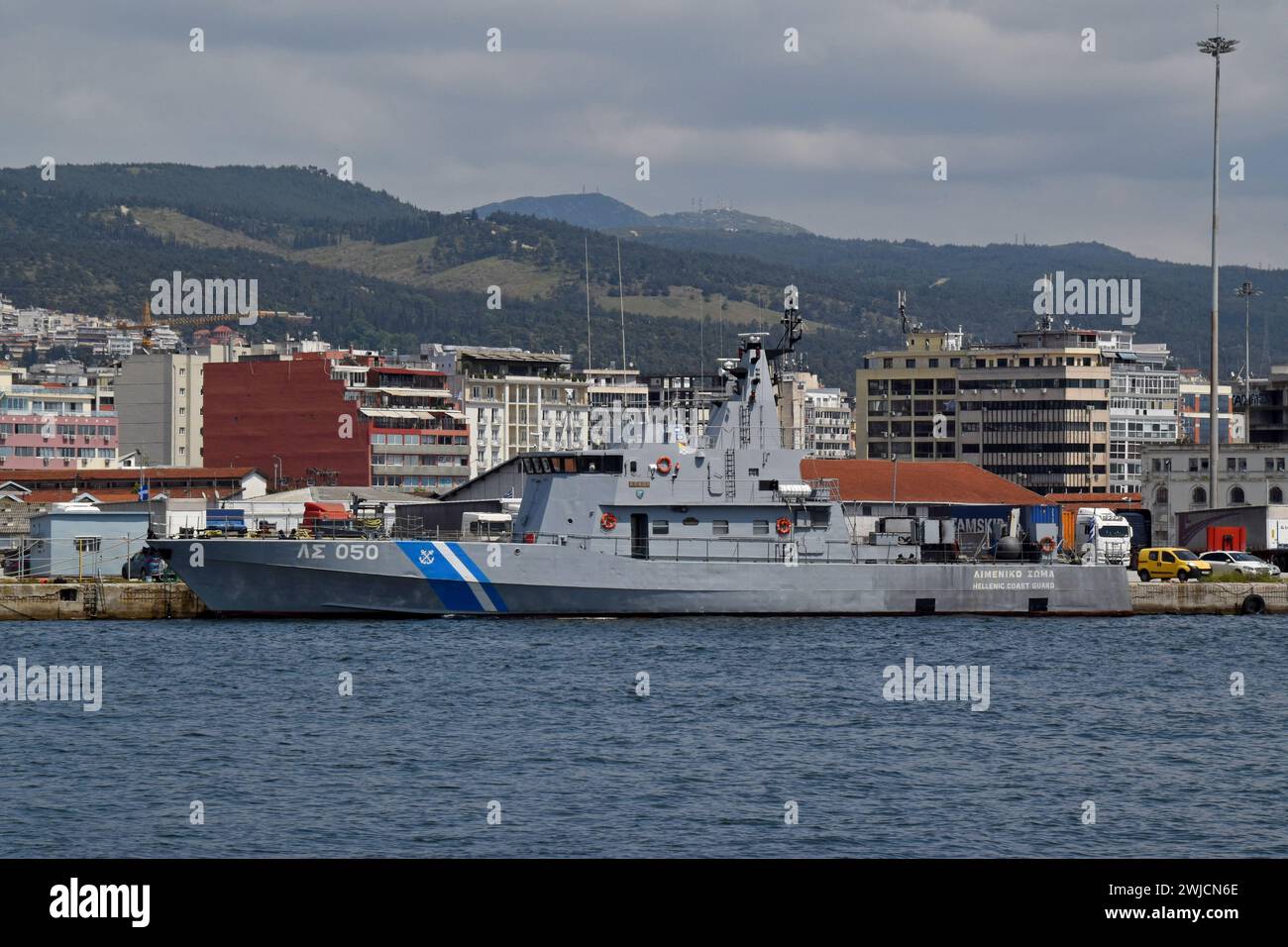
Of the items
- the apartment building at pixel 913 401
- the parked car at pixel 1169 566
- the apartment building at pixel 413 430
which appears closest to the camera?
the parked car at pixel 1169 566

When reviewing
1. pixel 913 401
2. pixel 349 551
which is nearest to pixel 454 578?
pixel 349 551

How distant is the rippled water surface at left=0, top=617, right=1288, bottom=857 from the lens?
2283 cm

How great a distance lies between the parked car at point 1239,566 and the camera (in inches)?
2474

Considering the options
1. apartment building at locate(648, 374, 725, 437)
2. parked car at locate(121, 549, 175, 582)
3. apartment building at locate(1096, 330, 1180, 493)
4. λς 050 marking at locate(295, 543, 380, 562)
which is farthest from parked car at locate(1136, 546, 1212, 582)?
apartment building at locate(1096, 330, 1180, 493)

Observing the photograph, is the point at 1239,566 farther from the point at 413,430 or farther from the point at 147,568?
the point at 413,430

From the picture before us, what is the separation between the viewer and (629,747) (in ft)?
96.9

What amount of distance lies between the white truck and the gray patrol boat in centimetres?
924

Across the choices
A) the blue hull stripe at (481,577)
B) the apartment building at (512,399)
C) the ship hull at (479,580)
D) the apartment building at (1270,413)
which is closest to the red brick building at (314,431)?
the apartment building at (512,399)

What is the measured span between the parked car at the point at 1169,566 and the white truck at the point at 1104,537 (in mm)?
696

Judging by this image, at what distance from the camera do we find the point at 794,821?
23406 millimetres

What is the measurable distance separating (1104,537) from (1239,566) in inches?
289

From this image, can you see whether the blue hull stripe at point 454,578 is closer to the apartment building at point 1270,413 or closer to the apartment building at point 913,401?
the apartment building at point 913,401

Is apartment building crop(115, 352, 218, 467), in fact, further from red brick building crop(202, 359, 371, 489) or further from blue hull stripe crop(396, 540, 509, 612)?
blue hull stripe crop(396, 540, 509, 612)
